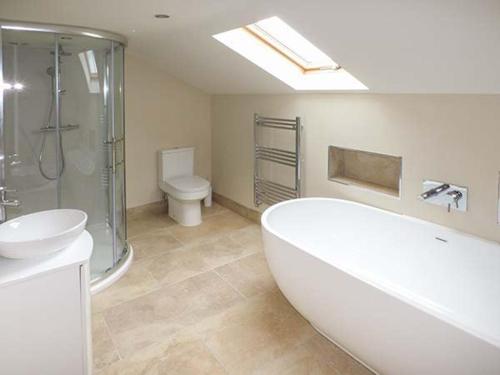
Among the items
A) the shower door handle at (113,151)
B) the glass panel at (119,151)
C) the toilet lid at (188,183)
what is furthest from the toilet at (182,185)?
the shower door handle at (113,151)

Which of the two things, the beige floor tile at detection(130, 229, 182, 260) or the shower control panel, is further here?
the beige floor tile at detection(130, 229, 182, 260)

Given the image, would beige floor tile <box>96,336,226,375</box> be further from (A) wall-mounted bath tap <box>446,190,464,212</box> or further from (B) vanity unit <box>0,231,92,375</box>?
(A) wall-mounted bath tap <box>446,190,464,212</box>

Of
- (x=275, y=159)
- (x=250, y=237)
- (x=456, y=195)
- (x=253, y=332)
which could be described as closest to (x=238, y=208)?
(x=250, y=237)

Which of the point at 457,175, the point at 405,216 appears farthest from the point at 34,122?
the point at 457,175

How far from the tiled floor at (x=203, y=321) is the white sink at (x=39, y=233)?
2.53ft

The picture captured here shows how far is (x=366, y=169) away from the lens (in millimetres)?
3020

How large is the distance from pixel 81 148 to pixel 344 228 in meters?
2.24

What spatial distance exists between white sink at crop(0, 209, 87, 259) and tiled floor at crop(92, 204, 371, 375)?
77 cm

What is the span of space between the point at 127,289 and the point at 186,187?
136 centimetres

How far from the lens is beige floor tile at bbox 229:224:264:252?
353 cm

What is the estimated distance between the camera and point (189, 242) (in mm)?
3613

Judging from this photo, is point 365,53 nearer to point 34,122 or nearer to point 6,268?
point 6,268

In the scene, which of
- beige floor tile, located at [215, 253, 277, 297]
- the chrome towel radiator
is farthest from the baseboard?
beige floor tile, located at [215, 253, 277, 297]

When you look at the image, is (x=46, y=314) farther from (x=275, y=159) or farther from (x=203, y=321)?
(x=275, y=159)
